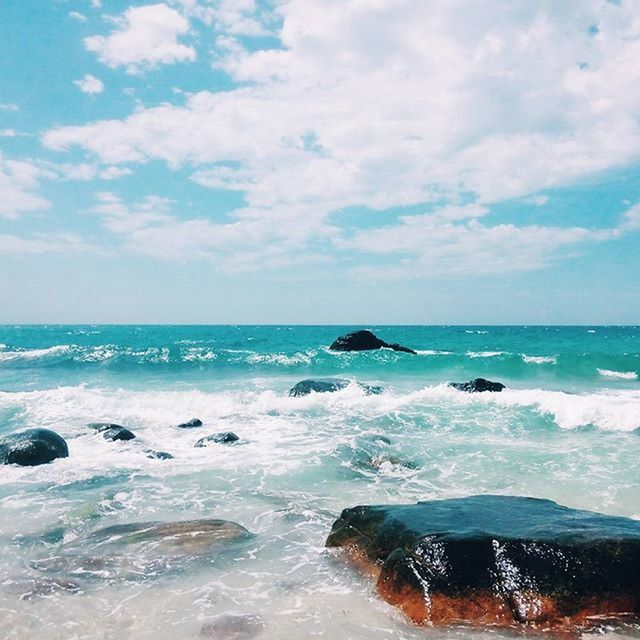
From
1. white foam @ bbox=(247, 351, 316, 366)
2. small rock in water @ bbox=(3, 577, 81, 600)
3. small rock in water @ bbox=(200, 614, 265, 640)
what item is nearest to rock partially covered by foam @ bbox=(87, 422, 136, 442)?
small rock in water @ bbox=(3, 577, 81, 600)

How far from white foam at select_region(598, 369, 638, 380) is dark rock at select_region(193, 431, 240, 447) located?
86.6 ft

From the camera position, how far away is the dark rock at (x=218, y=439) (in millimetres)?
13922

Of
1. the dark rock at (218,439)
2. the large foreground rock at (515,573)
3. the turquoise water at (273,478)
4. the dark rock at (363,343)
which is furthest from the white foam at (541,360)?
the large foreground rock at (515,573)

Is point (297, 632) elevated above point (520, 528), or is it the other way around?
point (520, 528)

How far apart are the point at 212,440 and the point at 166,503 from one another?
472cm

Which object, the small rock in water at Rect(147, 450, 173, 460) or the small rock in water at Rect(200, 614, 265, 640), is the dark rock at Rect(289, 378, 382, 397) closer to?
the small rock in water at Rect(147, 450, 173, 460)

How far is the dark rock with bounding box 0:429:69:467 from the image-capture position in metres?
11.9

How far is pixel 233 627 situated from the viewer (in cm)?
513

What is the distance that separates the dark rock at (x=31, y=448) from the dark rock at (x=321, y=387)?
11.1m

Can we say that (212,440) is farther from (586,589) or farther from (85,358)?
(85,358)

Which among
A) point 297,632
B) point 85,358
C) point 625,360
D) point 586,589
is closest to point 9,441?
point 297,632

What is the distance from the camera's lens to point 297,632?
502 centimetres

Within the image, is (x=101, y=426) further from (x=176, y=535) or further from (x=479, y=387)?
(x=479, y=387)

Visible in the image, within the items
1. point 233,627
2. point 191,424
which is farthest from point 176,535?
point 191,424
